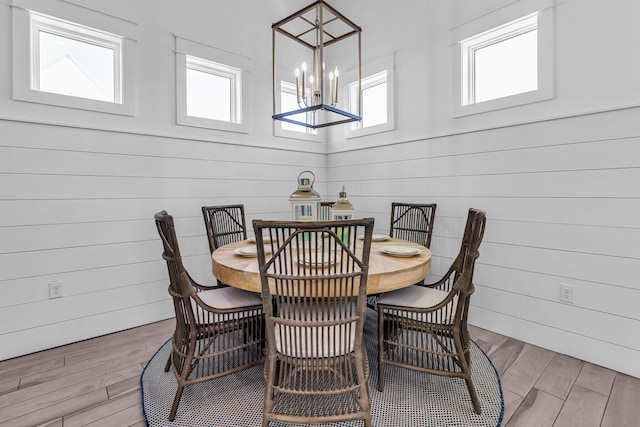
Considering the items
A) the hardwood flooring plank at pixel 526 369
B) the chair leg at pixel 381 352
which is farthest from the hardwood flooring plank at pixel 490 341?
the chair leg at pixel 381 352

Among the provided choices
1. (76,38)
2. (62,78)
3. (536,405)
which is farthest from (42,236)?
(536,405)

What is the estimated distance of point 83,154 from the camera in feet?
8.13

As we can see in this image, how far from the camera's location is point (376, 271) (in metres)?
1.55

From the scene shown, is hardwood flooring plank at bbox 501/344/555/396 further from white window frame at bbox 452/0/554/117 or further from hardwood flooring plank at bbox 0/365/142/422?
hardwood flooring plank at bbox 0/365/142/422

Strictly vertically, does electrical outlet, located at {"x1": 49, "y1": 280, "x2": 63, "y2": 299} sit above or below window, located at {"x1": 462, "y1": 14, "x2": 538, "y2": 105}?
below

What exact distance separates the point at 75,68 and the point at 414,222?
3.12 m

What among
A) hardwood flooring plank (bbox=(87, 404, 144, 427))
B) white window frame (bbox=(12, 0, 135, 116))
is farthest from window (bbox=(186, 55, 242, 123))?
hardwood flooring plank (bbox=(87, 404, 144, 427))

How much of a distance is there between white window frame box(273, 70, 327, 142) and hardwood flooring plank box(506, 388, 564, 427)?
125 inches

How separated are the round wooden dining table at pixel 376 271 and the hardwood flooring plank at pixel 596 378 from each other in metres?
1.19

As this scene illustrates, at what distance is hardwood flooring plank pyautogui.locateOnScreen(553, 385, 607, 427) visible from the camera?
5.14 feet

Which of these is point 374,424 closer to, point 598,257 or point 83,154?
point 598,257

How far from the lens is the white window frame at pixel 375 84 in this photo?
334 cm

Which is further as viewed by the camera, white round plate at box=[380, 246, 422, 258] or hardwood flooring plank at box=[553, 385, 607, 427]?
white round plate at box=[380, 246, 422, 258]

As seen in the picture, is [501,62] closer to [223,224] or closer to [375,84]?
[375,84]
